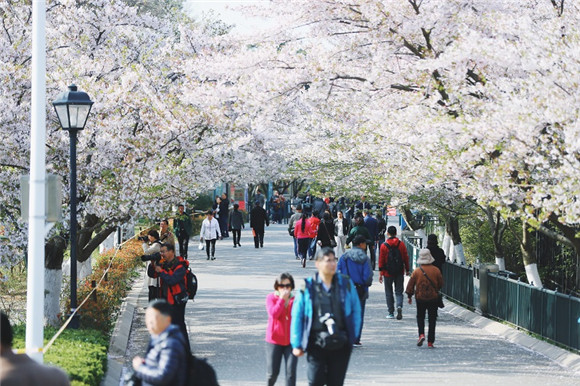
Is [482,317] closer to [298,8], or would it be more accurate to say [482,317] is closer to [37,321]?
[298,8]

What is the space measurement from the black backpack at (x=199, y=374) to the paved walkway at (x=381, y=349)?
16.7ft

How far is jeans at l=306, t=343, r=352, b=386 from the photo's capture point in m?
9.03

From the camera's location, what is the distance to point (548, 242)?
81.9ft

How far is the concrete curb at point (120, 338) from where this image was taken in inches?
486

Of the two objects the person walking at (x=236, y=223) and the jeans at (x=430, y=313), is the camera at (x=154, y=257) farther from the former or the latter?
the person walking at (x=236, y=223)

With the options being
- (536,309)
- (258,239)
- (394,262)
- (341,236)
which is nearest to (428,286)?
(536,309)

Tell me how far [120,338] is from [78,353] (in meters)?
4.38

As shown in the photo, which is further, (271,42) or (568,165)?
(271,42)

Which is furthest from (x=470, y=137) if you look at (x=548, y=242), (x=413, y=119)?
(x=548, y=242)

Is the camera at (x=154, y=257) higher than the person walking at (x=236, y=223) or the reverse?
the reverse

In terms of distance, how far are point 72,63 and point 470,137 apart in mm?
8602

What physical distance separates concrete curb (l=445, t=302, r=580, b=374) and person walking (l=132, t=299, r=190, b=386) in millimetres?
7579

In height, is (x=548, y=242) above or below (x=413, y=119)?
below

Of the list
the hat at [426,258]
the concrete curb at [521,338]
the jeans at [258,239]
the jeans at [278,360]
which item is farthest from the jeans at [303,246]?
the jeans at [278,360]
